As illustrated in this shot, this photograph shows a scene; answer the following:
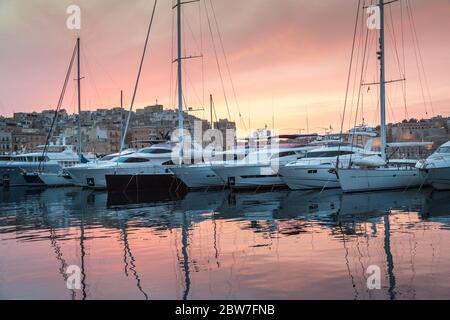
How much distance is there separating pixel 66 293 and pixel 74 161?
166ft

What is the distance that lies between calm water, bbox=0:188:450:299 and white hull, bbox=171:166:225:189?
1107 cm

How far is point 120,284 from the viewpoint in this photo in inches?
398

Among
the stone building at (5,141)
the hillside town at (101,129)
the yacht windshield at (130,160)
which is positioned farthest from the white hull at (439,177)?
the stone building at (5,141)

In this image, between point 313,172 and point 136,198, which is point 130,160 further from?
point 313,172

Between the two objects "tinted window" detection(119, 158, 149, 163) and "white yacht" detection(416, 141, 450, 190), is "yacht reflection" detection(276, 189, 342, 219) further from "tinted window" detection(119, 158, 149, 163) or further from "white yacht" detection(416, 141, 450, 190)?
"tinted window" detection(119, 158, 149, 163)

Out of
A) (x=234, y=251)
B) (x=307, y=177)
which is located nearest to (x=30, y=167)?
(x=307, y=177)

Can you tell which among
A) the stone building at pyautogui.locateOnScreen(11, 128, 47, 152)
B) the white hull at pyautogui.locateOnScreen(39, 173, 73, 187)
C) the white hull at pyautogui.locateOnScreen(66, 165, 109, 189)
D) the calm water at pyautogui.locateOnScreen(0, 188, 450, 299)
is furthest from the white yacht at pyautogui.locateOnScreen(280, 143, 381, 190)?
the stone building at pyautogui.locateOnScreen(11, 128, 47, 152)

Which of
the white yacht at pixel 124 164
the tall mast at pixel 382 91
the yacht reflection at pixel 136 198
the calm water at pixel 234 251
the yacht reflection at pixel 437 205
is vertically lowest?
the calm water at pixel 234 251

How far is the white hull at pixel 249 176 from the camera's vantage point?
34906 mm

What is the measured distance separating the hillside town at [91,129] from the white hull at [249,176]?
2898 inches

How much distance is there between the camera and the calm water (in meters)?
9.55

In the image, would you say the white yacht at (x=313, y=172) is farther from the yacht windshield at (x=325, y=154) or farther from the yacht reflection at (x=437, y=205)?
the yacht reflection at (x=437, y=205)
